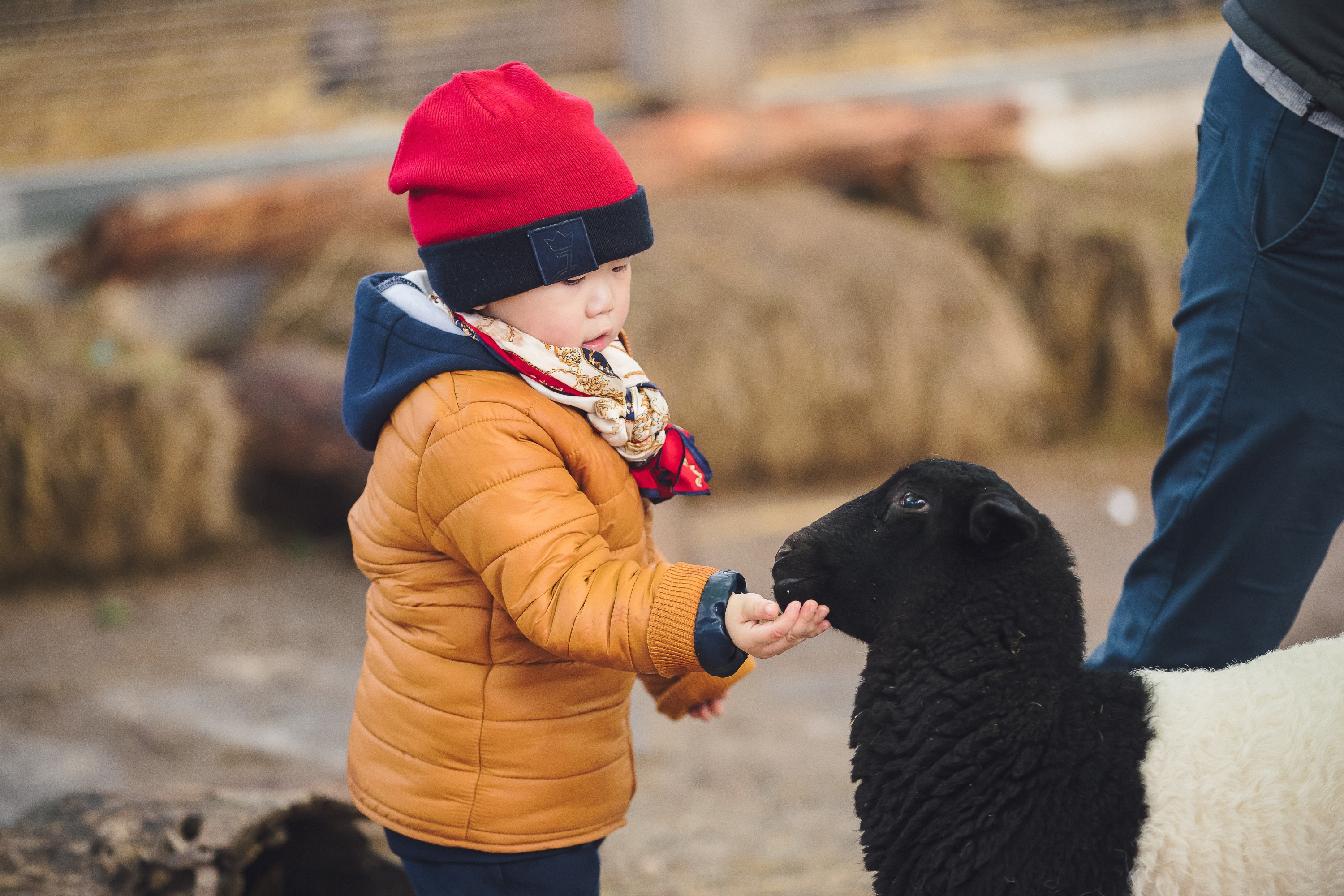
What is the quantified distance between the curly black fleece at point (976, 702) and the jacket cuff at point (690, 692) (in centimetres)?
35

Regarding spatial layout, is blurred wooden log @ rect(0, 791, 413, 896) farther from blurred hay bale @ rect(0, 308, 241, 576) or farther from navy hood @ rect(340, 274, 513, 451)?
blurred hay bale @ rect(0, 308, 241, 576)

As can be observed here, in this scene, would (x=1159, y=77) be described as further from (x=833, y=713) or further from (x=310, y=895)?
(x=310, y=895)

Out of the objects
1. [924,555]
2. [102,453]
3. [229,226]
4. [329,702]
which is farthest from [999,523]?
[229,226]

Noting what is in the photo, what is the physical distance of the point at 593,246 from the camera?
Result: 6.35ft

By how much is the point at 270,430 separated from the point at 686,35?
3.71 metres

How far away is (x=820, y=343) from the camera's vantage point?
662 cm

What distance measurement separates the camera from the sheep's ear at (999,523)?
69.6 inches

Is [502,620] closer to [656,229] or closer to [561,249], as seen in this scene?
[561,249]

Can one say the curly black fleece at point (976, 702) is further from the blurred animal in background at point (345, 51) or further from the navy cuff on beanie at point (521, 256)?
the blurred animal in background at point (345, 51)

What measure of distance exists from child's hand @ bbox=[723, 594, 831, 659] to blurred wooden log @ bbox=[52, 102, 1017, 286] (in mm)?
4833

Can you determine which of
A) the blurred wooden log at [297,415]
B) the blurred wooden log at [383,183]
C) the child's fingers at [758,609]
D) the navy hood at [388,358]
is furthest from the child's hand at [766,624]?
the blurred wooden log at [383,183]

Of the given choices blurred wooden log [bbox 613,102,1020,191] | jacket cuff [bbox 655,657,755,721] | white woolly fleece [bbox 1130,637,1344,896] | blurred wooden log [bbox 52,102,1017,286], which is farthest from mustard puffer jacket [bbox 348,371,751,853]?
blurred wooden log [bbox 613,102,1020,191]

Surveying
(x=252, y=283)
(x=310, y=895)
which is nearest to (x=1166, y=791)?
(x=310, y=895)

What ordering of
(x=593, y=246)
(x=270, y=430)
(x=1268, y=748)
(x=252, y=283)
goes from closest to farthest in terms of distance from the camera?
(x=1268, y=748) → (x=593, y=246) → (x=270, y=430) → (x=252, y=283)
